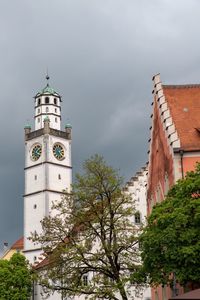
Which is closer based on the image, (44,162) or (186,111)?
(186,111)

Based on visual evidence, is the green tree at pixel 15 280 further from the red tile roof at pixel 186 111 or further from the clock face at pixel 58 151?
the clock face at pixel 58 151

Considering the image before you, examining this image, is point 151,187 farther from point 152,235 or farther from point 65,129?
point 65,129

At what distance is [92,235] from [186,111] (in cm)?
1201

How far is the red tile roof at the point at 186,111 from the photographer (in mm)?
41406

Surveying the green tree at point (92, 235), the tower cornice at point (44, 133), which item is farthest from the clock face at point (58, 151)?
the green tree at point (92, 235)

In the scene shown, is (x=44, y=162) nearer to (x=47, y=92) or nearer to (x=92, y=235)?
(x=47, y=92)

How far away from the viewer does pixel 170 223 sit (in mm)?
29938

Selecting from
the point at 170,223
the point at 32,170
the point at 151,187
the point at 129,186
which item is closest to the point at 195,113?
the point at 151,187

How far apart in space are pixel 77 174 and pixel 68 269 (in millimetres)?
5725

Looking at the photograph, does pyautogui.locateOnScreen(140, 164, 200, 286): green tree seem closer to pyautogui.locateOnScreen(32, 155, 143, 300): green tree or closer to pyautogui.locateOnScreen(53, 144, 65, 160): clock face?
pyautogui.locateOnScreen(32, 155, 143, 300): green tree

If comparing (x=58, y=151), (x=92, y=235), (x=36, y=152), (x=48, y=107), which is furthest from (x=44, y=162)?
(x=92, y=235)

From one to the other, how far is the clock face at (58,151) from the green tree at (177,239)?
2967 inches

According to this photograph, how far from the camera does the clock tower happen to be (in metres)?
100

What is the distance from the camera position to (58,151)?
10688 cm
